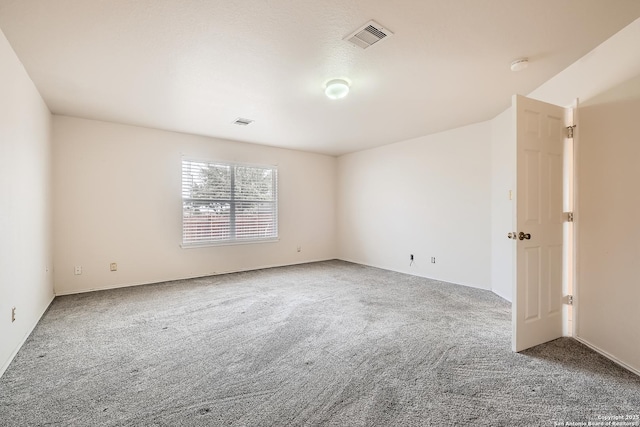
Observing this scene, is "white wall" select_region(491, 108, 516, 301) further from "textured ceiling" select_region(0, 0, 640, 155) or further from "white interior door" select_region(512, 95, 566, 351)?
"white interior door" select_region(512, 95, 566, 351)

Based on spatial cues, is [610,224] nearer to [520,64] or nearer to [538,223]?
[538,223]

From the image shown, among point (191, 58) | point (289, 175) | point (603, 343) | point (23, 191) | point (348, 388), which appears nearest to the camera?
point (348, 388)

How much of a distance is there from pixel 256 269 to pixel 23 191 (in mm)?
3464

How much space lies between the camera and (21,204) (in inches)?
98.1

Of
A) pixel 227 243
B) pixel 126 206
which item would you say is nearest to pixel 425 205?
pixel 227 243

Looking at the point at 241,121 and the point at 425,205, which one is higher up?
the point at 241,121

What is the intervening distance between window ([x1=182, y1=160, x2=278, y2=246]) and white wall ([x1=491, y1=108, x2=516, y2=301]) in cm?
381

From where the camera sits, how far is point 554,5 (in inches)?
70.3

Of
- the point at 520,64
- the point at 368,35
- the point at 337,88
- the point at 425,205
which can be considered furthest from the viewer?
the point at 425,205

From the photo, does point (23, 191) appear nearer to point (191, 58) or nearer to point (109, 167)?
point (109, 167)

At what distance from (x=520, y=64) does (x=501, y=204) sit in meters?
1.86

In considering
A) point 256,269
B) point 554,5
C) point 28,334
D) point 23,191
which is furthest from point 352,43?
point 256,269

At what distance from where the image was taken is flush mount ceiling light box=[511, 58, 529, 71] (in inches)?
94.9

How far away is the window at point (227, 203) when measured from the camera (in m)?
4.73
